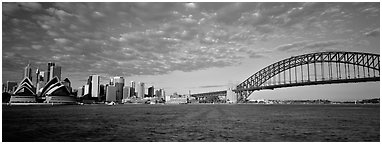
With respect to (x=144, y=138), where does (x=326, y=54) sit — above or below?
above

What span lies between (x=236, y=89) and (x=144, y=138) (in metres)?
110

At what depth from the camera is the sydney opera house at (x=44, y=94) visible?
453 feet

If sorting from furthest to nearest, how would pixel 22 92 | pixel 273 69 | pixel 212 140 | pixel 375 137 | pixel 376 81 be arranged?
pixel 22 92 → pixel 273 69 → pixel 376 81 → pixel 375 137 → pixel 212 140

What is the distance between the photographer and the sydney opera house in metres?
138

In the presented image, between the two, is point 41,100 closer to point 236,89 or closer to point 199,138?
point 236,89

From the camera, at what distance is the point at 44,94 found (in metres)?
146

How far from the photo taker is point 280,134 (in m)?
19.2

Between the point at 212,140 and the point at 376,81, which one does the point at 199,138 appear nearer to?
the point at 212,140

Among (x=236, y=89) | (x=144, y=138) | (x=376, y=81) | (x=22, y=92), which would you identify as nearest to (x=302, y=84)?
(x=376, y=81)

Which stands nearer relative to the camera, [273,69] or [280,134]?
[280,134]

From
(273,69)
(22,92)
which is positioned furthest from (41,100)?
(273,69)

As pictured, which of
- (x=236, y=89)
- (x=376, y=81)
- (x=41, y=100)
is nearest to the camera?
(x=376, y=81)

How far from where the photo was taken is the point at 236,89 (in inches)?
4931

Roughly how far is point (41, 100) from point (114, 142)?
495 feet
